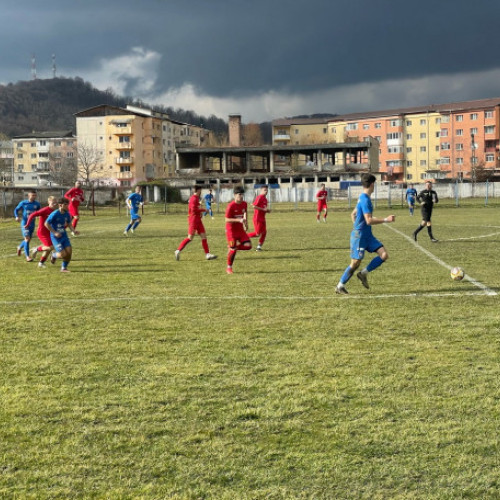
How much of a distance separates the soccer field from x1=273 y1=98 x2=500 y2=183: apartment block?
338 ft

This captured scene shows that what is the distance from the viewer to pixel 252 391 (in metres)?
5.67

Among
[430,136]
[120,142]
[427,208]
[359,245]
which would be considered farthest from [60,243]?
[430,136]

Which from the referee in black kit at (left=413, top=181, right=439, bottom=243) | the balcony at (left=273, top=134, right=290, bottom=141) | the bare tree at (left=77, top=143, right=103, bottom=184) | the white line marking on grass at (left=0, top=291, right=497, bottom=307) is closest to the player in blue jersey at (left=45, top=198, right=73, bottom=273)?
the white line marking on grass at (left=0, top=291, right=497, bottom=307)

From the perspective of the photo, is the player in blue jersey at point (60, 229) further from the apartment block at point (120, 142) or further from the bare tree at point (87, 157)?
the apartment block at point (120, 142)

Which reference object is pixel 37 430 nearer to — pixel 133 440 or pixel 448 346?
pixel 133 440

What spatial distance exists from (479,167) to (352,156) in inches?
987

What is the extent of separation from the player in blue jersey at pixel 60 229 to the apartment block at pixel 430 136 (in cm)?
9858

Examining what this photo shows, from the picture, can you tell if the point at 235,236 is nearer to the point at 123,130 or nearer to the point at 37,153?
the point at 123,130

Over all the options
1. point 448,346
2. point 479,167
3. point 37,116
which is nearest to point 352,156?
point 479,167

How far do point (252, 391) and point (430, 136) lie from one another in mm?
118645

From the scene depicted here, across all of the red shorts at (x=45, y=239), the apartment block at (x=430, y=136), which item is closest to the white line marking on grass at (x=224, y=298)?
the red shorts at (x=45, y=239)

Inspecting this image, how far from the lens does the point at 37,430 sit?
480 centimetres

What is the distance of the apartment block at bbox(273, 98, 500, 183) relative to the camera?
113062 millimetres

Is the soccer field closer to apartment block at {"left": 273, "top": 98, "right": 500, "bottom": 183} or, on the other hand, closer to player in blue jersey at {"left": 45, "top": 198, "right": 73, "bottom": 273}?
player in blue jersey at {"left": 45, "top": 198, "right": 73, "bottom": 273}
